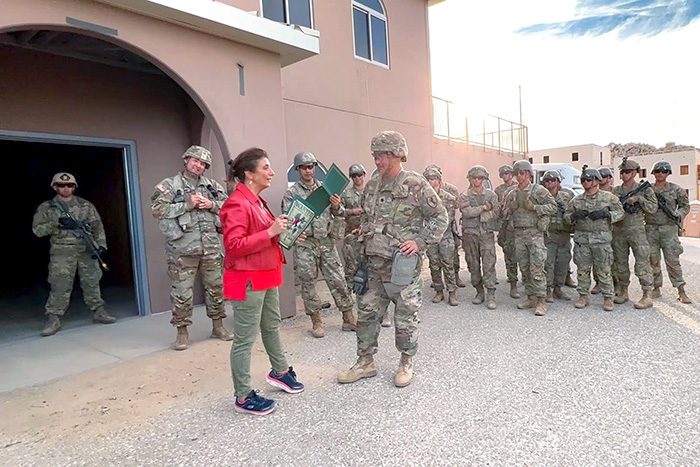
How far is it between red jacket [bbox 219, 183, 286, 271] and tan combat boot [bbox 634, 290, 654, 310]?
15.4 ft

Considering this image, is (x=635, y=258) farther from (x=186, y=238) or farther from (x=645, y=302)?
(x=186, y=238)

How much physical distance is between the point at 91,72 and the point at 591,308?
22.5ft

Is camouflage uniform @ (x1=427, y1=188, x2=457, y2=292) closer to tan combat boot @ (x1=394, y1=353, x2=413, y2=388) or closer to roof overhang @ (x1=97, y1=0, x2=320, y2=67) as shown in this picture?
tan combat boot @ (x1=394, y1=353, x2=413, y2=388)

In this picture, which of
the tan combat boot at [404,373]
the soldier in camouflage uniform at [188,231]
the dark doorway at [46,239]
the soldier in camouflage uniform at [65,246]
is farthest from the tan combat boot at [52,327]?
the tan combat boot at [404,373]

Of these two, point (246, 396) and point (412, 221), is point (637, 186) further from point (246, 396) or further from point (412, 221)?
point (246, 396)

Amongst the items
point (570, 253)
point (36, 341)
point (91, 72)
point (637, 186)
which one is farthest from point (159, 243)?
point (637, 186)

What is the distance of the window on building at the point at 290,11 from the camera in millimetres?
6867

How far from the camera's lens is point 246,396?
9.48 feet

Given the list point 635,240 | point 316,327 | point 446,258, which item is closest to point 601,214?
point 635,240

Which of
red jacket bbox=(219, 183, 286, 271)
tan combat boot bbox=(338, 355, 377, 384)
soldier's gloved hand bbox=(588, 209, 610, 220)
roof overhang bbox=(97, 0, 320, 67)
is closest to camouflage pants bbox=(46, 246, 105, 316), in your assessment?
roof overhang bbox=(97, 0, 320, 67)

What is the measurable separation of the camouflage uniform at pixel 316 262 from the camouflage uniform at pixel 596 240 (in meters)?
3.00

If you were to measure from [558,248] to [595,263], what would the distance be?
2.05ft

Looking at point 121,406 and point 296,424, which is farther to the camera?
point 121,406

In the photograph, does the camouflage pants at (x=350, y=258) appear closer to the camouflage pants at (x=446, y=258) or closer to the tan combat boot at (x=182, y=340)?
the camouflage pants at (x=446, y=258)
